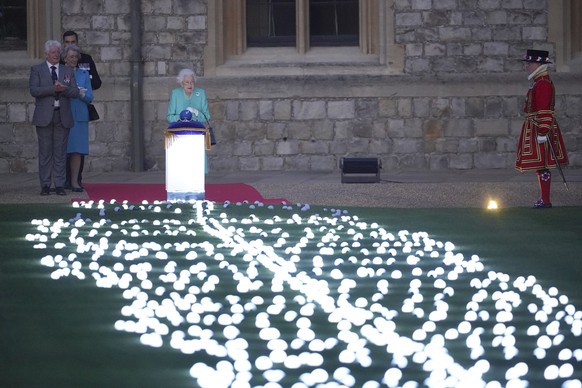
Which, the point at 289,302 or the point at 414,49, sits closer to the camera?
the point at 289,302

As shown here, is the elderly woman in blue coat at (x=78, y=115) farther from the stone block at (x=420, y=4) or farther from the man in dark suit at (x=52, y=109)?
the stone block at (x=420, y=4)

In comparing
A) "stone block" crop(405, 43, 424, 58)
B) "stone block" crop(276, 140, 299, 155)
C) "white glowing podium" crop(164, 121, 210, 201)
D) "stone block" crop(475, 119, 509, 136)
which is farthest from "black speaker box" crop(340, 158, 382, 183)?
"stone block" crop(405, 43, 424, 58)

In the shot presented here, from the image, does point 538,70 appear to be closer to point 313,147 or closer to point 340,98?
point 340,98

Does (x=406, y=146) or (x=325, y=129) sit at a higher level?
(x=325, y=129)

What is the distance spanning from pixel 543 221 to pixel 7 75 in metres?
10.1

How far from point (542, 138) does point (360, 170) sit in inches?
127

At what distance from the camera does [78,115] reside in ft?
46.6

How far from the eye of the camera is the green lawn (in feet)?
16.0

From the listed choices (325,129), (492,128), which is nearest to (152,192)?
(325,129)

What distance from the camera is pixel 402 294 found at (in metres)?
6.86

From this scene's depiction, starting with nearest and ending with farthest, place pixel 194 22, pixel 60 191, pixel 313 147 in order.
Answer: pixel 60 191 < pixel 313 147 < pixel 194 22

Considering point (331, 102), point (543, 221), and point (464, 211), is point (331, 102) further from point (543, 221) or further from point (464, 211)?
point (543, 221)

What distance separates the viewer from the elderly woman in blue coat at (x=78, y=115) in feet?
46.4

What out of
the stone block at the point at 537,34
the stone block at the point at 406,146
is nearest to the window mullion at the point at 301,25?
the stone block at the point at 406,146
